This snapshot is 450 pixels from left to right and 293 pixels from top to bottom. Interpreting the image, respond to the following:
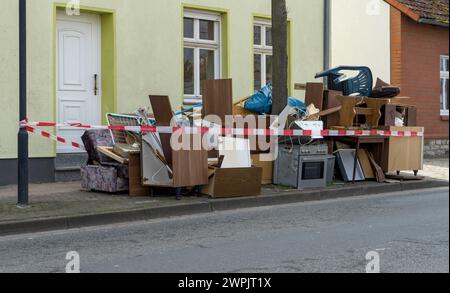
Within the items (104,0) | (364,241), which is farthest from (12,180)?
(364,241)

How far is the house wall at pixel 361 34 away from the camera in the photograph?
60.9ft

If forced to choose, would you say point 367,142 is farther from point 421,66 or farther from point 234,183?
point 421,66

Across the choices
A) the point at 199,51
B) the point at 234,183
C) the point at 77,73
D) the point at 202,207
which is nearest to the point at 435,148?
the point at 199,51

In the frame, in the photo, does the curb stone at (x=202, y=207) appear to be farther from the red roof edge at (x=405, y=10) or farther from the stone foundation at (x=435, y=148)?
the red roof edge at (x=405, y=10)

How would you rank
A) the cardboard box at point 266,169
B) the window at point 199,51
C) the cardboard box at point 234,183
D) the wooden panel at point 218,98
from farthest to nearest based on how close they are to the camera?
1. the window at point 199,51
2. the cardboard box at point 266,169
3. the wooden panel at point 218,98
4. the cardboard box at point 234,183

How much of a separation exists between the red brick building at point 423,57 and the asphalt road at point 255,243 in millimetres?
9419

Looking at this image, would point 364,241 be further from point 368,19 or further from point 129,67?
point 368,19

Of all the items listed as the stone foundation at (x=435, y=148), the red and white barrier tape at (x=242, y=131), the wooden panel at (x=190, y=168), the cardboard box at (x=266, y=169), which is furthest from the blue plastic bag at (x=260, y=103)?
the stone foundation at (x=435, y=148)

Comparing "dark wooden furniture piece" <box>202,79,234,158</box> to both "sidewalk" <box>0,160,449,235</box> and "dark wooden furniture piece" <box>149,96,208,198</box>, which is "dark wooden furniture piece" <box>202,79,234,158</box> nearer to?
"dark wooden furniture piece" <box>149,96,208,198</box>

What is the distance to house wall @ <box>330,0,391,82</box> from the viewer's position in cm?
1856

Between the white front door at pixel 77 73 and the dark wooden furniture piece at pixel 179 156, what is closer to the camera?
the dark wooden furniture piece at pixel 179 156

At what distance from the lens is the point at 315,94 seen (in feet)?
39.3

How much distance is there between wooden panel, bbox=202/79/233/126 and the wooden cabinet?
374 cm
